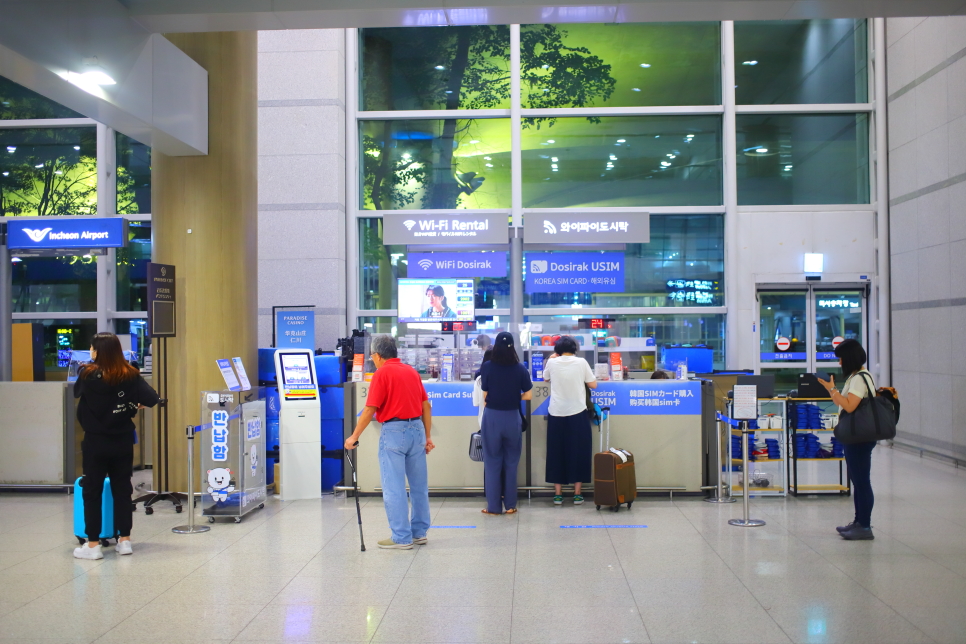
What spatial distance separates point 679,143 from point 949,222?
424 centimetres

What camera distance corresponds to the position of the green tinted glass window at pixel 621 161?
1273 cm

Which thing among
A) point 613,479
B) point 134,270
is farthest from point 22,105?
point 613,479

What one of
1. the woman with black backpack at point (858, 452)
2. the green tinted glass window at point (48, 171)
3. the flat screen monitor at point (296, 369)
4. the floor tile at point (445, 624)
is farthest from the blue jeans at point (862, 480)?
the green tinted glass window at point (48, 171)

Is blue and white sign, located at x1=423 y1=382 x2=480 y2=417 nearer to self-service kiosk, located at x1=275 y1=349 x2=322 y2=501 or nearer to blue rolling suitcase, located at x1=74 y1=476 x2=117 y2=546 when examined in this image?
self-service kiosk, located at x1=275 y1=349 x2=322 y2=501

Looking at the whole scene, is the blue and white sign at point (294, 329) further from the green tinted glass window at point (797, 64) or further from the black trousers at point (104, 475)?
the green tinted glass window at point (797, 64)

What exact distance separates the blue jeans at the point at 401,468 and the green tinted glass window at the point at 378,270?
6.94 meters

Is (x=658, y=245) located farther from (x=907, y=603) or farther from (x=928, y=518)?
(x=907, y=603)

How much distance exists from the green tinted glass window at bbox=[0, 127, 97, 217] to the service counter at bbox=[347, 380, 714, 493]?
831cm

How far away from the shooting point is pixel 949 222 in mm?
9836

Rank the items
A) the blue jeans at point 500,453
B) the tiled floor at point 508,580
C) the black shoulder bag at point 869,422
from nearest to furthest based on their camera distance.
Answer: the tiled floor at point 508,580
the black shoulder bag at point 869,422
the blue jeans at point 500,453

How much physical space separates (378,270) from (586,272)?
13.5 feet

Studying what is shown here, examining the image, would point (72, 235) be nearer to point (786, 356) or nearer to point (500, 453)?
point (500, 453)

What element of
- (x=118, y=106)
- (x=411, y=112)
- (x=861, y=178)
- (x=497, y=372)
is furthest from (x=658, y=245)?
(x=118, y=106)

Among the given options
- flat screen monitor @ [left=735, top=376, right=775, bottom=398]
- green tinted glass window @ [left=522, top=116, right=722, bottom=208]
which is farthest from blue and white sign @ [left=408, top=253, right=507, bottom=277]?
flat screen monitor @ [left=735, top=376, right=775, bottom=398]
